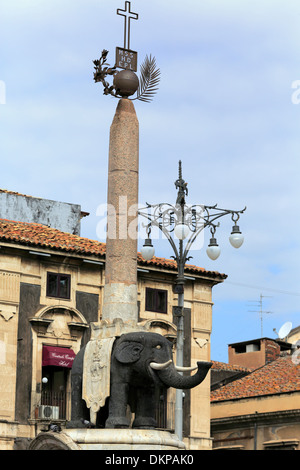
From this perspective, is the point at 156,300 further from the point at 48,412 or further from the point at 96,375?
the point at 96,375

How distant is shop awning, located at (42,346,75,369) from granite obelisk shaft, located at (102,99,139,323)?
1734 centimetres

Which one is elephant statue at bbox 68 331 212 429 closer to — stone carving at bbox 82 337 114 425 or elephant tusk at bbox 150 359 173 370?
elephant tusk at bbox 150 359 173 370

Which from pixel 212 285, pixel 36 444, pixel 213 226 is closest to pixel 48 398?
pixel 212 285

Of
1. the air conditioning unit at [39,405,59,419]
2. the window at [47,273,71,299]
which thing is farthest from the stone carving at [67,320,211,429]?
the window at [47,273,71,299]

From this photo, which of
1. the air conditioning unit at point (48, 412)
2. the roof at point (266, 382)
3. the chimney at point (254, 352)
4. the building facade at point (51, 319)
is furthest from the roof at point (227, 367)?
the air conditioning unit at point (48, 412)

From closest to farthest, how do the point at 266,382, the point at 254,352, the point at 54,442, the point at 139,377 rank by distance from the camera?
the point at 54,442, the point at 139,377, the point at 266,382, the point at 254,352

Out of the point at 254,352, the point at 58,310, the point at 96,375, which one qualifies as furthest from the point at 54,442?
the point at 254,352

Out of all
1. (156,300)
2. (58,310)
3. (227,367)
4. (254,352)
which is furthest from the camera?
(254,352)

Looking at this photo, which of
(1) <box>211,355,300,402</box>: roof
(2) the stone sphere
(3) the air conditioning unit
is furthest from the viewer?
(1) <box>211,355,300,402</box>: roof

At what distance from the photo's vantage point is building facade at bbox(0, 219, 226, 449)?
3884cm

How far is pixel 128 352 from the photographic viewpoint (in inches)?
832

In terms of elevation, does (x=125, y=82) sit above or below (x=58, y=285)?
below

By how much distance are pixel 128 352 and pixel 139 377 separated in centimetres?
51

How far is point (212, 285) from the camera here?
44.8m
